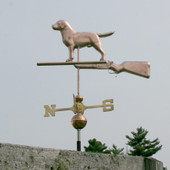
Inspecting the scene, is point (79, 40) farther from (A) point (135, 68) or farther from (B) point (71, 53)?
(A) point (135, 68)

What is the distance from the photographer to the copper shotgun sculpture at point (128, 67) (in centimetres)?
454

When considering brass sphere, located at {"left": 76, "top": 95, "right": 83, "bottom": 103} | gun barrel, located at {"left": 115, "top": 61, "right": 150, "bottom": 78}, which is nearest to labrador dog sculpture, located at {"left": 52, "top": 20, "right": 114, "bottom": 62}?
gun barrel, located at {"left": 115, "top": 61, "right": 150, "bottom": 78}

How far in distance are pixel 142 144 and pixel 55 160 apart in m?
15.0

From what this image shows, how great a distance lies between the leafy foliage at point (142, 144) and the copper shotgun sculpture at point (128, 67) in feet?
43.0

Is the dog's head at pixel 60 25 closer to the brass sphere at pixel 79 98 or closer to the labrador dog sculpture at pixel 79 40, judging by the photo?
the labrador dog sculpture at pixel 79 40

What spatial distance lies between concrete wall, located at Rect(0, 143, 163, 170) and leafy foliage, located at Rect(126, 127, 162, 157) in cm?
1344

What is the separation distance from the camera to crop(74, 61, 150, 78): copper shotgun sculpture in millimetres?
4535

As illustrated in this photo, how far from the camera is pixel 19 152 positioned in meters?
2.90

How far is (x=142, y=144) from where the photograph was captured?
704 inches

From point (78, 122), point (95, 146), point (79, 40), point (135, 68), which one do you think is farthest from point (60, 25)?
point (95, 146)

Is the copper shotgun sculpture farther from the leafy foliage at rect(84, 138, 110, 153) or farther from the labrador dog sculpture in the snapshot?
the leafy foliage at rect(84, 138, 110, 153)

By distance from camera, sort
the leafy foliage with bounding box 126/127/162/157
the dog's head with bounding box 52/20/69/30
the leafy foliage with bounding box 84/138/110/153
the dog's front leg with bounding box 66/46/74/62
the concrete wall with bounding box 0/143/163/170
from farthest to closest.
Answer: the leafy foliage with bounding box 126/127/162/157 → the leafy foliage with bounding box 84/138/110/153 → the dog's head with bounding box 52/20/69/30 → the dog's front leg with bounding box 66/46/74/62 → the concrete wall with bounding box 0/143/163/170

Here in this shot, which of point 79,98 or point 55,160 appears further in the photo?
point 79,98

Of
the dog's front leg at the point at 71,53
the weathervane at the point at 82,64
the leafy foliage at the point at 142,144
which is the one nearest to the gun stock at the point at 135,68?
the weathervane at the point at 82,64
